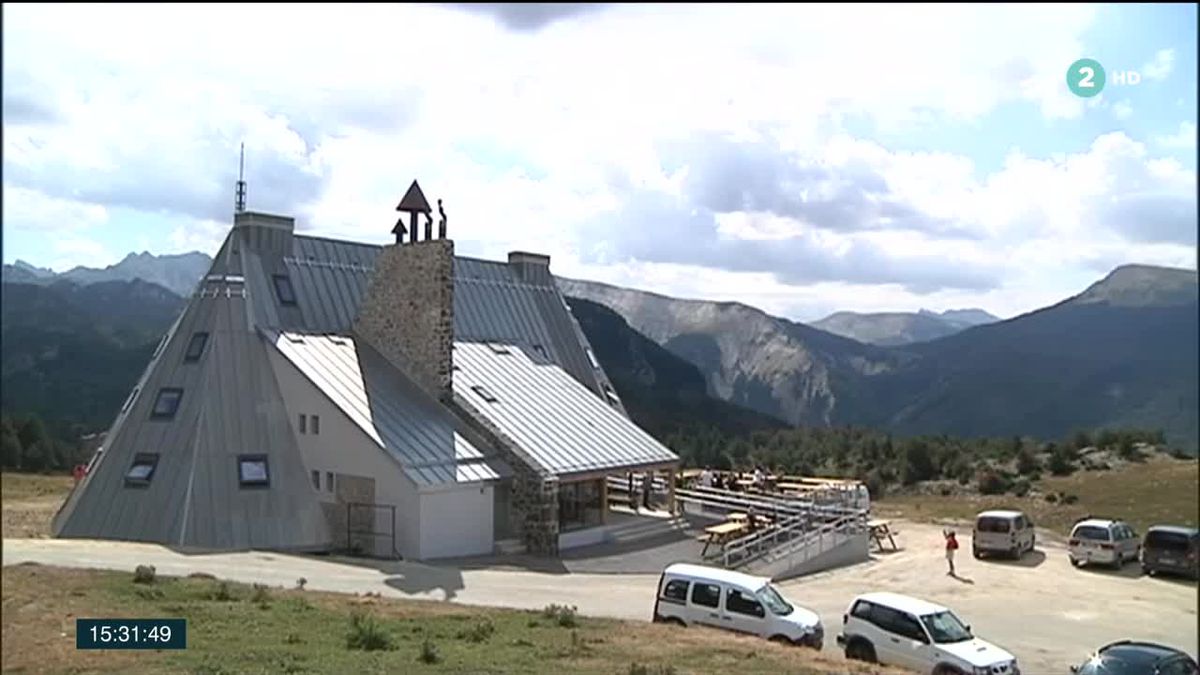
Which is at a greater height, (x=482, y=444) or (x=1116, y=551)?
(x=482, y=444)

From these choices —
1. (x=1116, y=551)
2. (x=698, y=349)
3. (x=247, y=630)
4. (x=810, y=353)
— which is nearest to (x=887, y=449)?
(x=1116, y=551)

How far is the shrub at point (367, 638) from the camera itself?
13047 millimetres

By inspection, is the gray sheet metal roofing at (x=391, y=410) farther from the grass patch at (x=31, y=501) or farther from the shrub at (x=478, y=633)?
the shrub at (x=478, y=633)

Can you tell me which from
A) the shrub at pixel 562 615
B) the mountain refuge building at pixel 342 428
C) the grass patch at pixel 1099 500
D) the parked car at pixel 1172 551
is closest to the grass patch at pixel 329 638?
the shrub at pixel 562 615

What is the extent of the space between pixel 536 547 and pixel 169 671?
48.9ft

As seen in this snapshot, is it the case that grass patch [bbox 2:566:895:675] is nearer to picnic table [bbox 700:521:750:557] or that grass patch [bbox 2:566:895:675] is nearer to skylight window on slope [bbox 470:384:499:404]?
picnic table [bbox 700:521:750:557]

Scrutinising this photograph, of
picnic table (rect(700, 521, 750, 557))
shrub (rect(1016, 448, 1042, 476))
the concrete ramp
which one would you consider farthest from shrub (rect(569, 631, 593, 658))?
shrub (rect(1016, 448, 1042, 476))

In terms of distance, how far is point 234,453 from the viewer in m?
24.3

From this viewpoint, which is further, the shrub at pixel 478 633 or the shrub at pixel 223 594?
the shrub at pixel 223 594

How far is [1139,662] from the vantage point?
13.9 m

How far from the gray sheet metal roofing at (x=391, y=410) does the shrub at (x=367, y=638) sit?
32.1 ft

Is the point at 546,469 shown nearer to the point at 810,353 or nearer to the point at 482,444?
the point at 482,444

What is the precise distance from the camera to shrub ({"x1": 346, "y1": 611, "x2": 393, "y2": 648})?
13047mm

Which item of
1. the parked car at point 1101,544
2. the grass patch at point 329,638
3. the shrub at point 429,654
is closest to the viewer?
the grass patch at point 329,638
